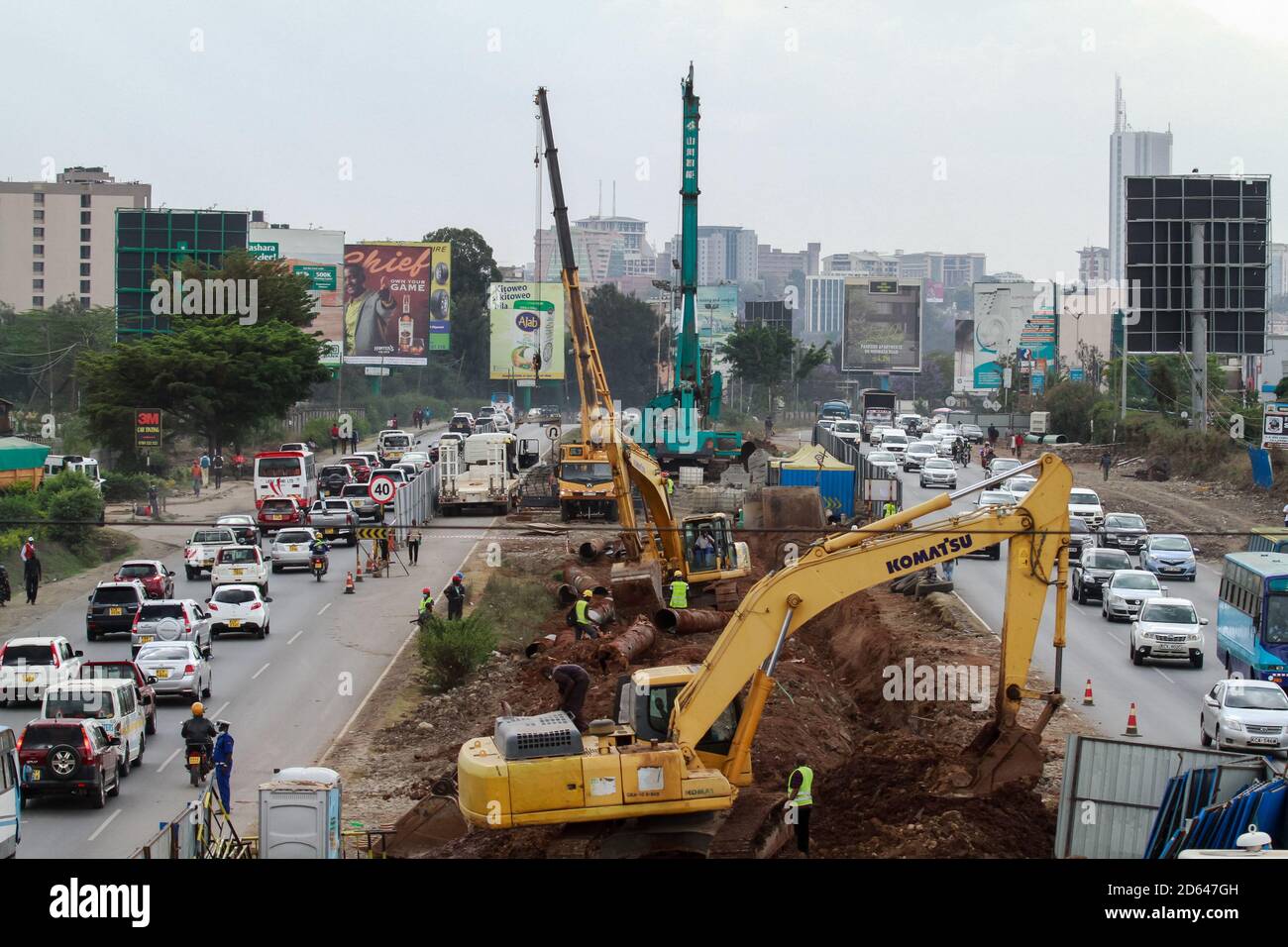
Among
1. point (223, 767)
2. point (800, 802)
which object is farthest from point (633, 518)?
point (800, 802)

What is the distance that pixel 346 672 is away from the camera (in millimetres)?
34281

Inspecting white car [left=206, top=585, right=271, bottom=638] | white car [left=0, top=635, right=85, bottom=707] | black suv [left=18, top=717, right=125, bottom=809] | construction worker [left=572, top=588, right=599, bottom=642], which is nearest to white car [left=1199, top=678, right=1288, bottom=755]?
construction worker [left=572, top=588, right=599, bottom=642]

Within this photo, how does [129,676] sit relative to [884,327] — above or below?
below

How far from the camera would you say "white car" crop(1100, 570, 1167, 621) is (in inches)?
1560

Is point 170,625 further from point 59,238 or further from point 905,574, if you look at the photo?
point 59,238

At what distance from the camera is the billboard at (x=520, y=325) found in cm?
10650

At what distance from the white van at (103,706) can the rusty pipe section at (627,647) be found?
900 cm

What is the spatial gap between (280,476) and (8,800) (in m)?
39.3

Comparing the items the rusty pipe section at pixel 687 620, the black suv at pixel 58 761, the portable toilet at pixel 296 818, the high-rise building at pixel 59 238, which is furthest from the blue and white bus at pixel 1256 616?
the high-rise building at pixel 59 238

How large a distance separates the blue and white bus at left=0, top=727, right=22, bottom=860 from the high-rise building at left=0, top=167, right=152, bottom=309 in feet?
488

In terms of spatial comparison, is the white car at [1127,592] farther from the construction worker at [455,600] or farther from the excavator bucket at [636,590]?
the construction worker at [455,600]

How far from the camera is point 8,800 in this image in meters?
19.4

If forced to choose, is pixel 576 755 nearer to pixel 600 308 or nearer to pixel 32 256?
pixel 600 308
